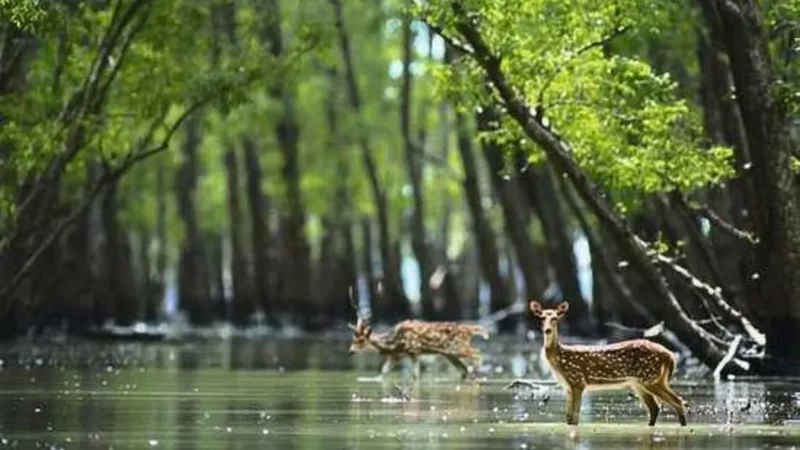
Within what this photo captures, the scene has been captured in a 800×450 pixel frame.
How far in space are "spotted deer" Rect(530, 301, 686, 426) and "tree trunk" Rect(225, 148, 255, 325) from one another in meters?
45.7

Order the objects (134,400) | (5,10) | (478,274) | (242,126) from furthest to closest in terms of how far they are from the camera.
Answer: (478,274)
(242,126)
(5,10)
(134,400)

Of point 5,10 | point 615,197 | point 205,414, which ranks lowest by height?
point 205,414

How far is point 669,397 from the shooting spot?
19109mm

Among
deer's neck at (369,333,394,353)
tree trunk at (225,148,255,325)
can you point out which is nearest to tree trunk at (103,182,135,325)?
tree trunk at (225,148,255,325)

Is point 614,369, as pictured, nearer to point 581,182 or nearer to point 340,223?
point 581,182

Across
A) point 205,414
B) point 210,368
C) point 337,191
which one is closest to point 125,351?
point 210,368

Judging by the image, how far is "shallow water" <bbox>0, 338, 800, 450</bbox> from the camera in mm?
17031

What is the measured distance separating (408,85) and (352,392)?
3459 cm

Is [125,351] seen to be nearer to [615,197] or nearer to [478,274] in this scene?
[615,197]

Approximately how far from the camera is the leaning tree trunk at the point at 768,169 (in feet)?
88.1

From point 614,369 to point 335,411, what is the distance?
3.05 meters

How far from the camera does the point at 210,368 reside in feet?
106

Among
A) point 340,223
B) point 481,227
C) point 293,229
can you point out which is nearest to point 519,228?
point 481,227

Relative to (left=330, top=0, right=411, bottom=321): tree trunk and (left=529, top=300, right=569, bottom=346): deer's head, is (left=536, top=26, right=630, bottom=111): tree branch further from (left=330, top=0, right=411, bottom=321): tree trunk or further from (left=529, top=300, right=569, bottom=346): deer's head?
(left=330, top=0, right=411, bottom=321): tree trunk
